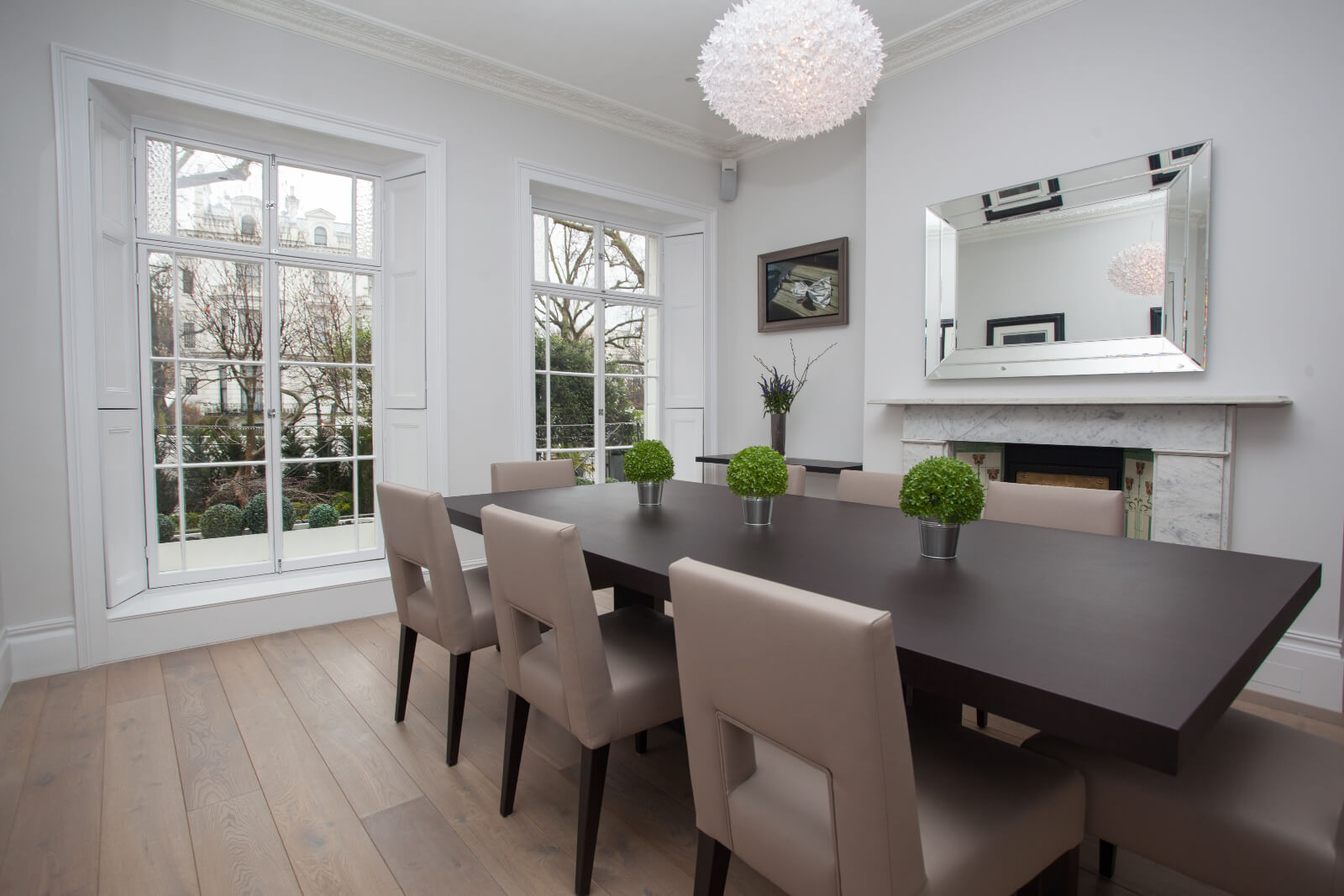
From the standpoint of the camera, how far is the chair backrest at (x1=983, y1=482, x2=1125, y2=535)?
1.95 m

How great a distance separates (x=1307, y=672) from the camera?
253 centimetres

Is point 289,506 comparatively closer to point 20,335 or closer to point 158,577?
point 158,577

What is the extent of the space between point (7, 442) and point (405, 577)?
6.10 feet

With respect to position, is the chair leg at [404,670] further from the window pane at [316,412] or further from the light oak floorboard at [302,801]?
the window pane at [316,412]

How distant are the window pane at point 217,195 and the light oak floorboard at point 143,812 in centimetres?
227

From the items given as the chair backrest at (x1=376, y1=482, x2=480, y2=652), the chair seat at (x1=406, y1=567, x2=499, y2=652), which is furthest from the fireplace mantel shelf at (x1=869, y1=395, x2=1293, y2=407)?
the chair backrest at (x1=376, y1=482, x2=480, y2=652)

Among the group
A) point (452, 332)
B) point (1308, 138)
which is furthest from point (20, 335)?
point (1308, 138)

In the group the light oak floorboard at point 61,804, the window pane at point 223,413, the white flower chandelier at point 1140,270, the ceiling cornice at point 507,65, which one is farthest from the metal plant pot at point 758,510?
the ceiling cornice at point 507,65

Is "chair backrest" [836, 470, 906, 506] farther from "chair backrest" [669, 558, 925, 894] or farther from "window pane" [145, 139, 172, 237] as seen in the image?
"window pane" [145, 139, 172, 237]

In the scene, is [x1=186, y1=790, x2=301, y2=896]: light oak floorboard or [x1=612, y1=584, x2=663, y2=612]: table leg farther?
[x1=612, y1=584, x2=663, y2=612]: table leg

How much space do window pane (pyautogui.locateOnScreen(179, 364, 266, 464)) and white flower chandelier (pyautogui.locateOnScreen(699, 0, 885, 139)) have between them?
275cm

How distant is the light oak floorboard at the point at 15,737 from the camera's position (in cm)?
179

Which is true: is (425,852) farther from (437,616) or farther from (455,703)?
(437,616)

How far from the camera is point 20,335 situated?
2605mm
